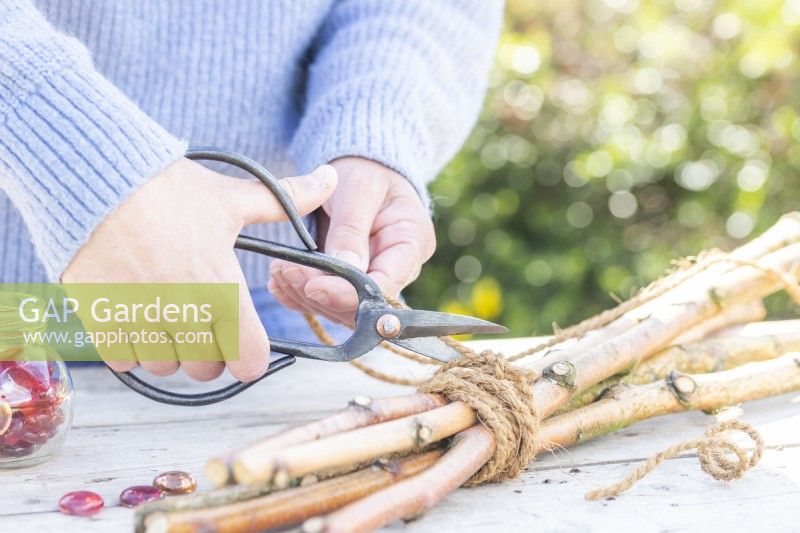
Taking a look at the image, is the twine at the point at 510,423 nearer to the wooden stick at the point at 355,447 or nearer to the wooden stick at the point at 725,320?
the wooden stick at the point at 355,447

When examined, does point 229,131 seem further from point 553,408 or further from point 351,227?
point 553,408

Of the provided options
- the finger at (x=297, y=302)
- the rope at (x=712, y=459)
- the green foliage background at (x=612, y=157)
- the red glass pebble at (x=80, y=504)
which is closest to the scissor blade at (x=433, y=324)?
the finger at (x=297, y=302)

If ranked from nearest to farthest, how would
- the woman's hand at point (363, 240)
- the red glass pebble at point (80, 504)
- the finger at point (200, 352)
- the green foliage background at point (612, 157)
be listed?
the red glass pebble at point (80, 504), the finger at point (200, 352), the woman's hand at point (363, 240), the green foliage background at point (612, 157)

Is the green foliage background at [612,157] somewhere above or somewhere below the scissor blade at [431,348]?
above

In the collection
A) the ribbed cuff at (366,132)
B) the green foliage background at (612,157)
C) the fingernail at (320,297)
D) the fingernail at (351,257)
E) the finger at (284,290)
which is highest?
the green foliage background at (612,157)

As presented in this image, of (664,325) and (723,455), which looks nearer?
(723,455)

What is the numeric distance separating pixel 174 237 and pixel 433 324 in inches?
11.6

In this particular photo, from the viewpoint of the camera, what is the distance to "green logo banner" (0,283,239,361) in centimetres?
83

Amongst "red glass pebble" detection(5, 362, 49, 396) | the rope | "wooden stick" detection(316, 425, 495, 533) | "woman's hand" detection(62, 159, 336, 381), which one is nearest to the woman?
"woman's hand" detection(62, 159, 336, 381)

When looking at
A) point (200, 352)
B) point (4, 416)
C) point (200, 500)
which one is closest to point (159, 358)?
point (200, 352)

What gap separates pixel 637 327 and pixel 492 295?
1.36 meters

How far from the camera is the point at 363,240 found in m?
1.06

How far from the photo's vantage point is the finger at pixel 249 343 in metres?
0.85

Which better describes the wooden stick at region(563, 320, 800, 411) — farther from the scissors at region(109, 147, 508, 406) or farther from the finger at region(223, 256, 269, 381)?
the finger at region(223, 256, 269, 381)
